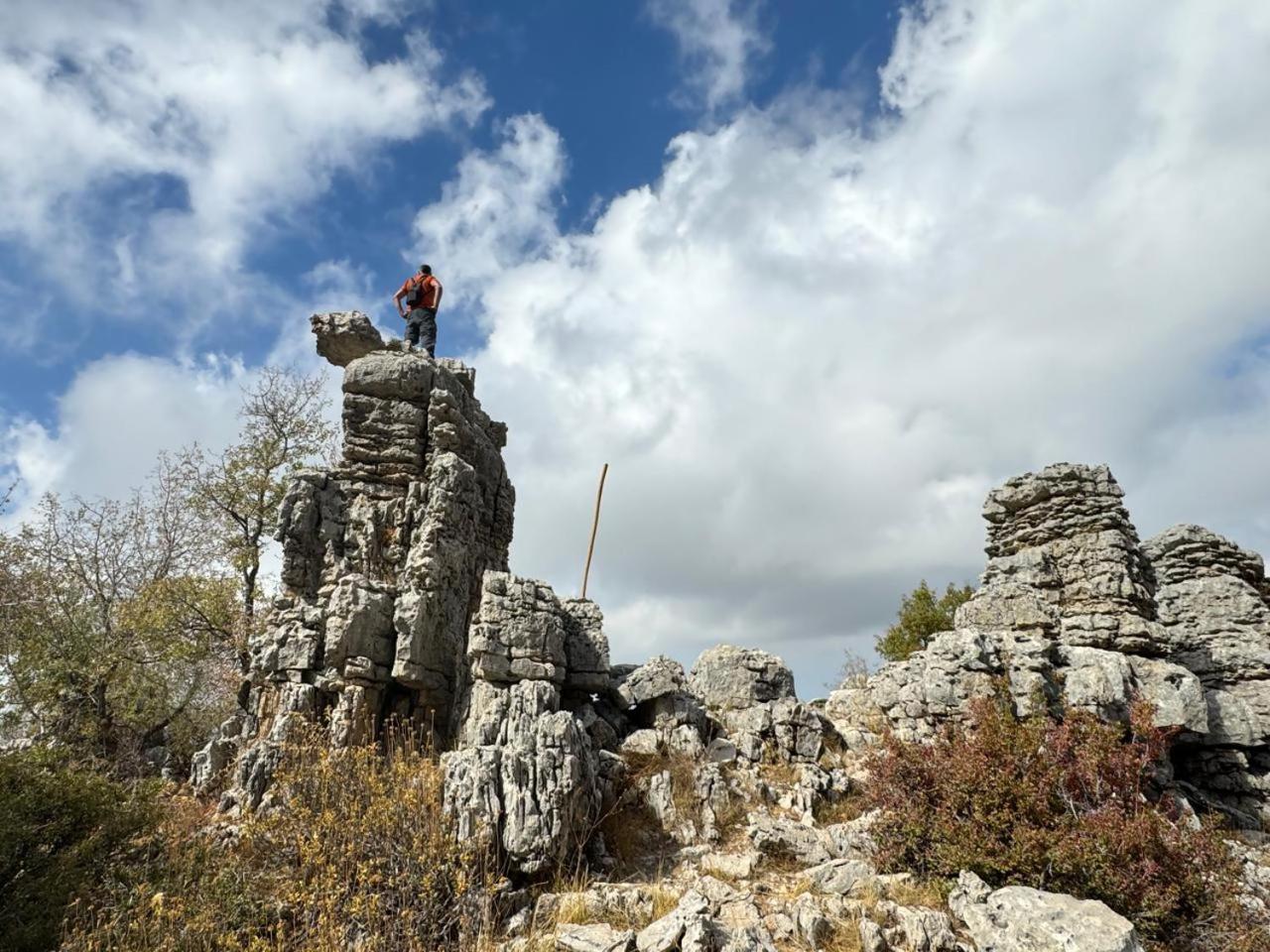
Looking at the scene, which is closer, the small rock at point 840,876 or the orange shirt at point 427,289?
the small rock at point 840,876

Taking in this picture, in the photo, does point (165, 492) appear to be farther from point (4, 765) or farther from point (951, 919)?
point (951, 919)

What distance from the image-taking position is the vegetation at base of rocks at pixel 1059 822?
324 inches

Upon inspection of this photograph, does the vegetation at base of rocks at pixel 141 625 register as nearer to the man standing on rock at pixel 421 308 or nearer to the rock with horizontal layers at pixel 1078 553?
the man standing on rock at pixel 421 308

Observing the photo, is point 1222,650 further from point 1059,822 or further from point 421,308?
point 421,308

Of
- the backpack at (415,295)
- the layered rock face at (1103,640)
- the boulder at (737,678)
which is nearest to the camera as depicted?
the layered rock face at (1103,640)

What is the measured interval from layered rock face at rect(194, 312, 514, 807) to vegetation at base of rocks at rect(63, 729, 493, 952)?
5.96 feet

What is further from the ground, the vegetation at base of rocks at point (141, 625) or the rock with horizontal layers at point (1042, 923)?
the vegetation at base of rocks at point (141, 625)

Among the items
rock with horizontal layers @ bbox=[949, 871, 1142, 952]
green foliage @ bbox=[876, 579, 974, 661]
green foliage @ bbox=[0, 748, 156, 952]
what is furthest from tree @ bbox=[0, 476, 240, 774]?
green foliage @ bbox=[876, 579, 974, 661]

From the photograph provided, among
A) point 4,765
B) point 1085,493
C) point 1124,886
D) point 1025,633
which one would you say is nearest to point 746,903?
point 1124,886

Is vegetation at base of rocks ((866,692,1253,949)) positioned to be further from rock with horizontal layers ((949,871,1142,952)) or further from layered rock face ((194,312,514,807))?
layered rock face ((194,312,514,807))

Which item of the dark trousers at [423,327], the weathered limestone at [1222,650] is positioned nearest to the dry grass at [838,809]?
the weathered limestone at [1222,650]

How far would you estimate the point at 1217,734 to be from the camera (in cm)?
1423

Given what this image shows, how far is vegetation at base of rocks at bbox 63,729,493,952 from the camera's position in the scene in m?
6.93

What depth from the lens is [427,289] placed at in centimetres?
1652
